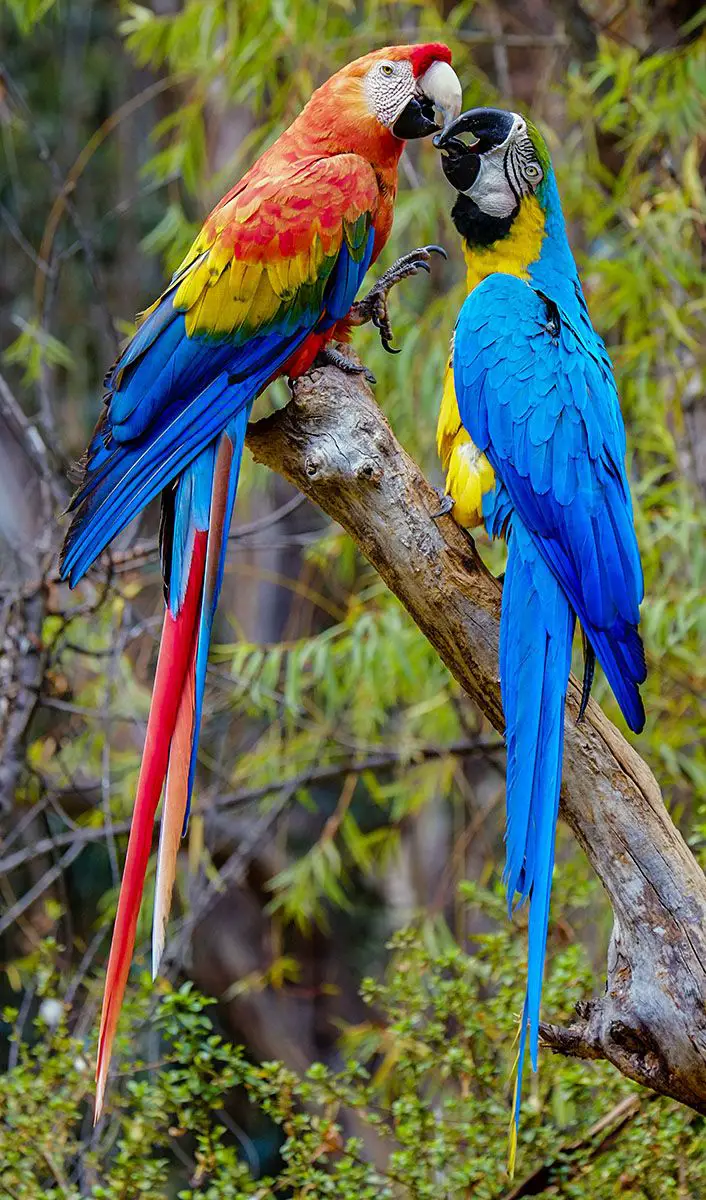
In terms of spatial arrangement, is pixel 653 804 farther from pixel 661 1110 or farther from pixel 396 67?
pixel 396 67

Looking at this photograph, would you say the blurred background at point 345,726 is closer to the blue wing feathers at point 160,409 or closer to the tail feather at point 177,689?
the tail feather at point 177,689

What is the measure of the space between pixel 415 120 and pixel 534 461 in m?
0.43

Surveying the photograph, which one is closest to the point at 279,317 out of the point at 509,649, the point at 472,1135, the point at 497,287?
the point at 497,287

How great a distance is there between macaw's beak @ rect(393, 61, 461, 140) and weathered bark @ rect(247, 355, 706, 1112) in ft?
1.09

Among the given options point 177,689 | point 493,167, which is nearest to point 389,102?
point 493,167

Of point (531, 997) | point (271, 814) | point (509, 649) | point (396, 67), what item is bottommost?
point (271, 814)

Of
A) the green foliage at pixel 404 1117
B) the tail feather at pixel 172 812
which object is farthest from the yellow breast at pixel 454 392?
the green foliage at pixel 404 1117

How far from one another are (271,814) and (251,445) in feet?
4.96

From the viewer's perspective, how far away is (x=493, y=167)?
147cm

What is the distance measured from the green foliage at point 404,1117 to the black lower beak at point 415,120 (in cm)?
94

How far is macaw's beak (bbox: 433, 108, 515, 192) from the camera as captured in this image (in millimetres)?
1453

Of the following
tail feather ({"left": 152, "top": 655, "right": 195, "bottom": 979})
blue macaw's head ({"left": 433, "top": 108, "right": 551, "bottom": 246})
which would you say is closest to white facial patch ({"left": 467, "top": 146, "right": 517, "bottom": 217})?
blue macaw's head ({"left": 433, "top": 108, "right": 551, "bottom": 246})

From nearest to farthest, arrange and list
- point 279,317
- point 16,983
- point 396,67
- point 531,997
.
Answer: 1. point 531,997
2. point 279,317
3. point 396,67
4. point 16,983

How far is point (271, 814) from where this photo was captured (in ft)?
9.08
